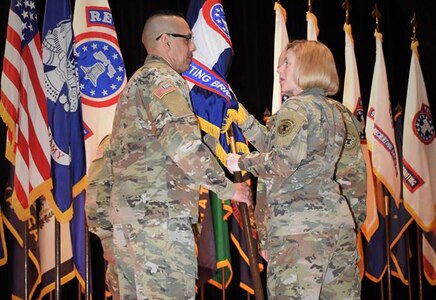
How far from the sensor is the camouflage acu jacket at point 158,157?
2217 mm

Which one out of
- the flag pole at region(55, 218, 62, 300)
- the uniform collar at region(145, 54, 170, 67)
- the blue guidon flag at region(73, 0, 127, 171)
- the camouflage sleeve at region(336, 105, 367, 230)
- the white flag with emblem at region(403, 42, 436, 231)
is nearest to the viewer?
the uniform collar at region(145, 54, 170, 67)

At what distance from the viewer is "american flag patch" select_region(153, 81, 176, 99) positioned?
2.25 meters

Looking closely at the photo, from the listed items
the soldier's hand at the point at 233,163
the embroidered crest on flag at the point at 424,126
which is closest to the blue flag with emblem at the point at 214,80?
the soldier's hand at the point at 233,163

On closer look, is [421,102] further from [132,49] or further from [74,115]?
[74,115]

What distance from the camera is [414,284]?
18.4 feet

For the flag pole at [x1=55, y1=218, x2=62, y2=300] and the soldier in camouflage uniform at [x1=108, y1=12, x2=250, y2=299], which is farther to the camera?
the flag pole at [x1=55, y1=218, x2=62, y2=300]

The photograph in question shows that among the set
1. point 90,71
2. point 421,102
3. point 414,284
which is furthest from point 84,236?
point 414,284

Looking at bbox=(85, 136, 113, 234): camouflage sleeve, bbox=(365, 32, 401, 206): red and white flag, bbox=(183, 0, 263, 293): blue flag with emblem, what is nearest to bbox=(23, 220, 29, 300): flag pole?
bbox=(85, 136, 113, 234): camouflage sleeve

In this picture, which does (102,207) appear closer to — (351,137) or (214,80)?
(351,137)

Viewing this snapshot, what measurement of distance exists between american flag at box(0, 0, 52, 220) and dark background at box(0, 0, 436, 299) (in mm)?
735

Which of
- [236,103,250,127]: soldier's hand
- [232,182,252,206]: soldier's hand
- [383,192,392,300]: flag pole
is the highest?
[236,103,250,127]: soldier's hand

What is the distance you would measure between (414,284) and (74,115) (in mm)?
3506

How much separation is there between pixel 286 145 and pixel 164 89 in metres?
0.49

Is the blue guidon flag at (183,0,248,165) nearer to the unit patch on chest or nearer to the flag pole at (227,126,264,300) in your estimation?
the flag pole at (227,126,264,300)
